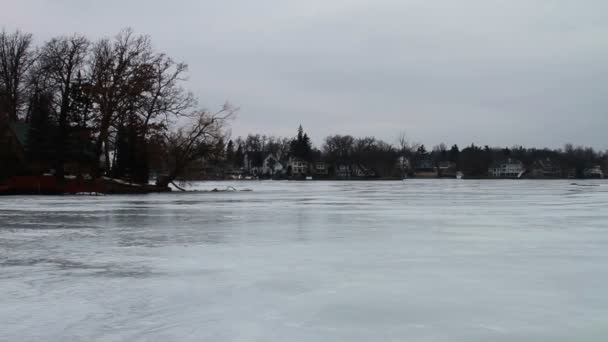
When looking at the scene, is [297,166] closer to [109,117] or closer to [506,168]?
[506,168]

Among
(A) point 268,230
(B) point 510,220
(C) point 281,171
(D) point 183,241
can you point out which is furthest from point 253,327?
(C) point 281,171

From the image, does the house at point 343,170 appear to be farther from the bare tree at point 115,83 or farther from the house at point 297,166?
the bare tree at point 115,83

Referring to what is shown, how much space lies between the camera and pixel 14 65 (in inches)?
2094

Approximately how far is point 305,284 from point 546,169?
172 m

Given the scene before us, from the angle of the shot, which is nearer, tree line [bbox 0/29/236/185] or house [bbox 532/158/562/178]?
tree line [bbox 0/29/236/185]

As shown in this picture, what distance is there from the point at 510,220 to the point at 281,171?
466 feet

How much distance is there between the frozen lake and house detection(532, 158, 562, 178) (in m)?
155

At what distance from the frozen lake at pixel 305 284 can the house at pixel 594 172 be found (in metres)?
148

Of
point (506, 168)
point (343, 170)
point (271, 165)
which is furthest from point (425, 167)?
point (271, 165)

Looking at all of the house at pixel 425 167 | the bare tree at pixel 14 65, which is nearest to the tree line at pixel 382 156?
the house at pixel 425 167

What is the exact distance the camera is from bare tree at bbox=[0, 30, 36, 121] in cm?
5241

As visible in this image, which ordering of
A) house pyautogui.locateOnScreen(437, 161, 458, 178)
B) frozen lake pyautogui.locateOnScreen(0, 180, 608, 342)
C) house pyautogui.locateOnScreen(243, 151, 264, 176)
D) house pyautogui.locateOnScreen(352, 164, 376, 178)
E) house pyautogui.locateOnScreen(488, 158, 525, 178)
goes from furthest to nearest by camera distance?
house pyautogui.locateOnScreen(437, 161, 458, 178) → house pyautogui.locateOnScreen(488, 158, 525, 178) → house pyautogui.locateOnScreen(243, 151, 264, 176) → house pyautogui.locateOnScreen(352, 164, 376, 178) → frozen lake pyautogui.locateOnScreen(0, 180, 608, 342)

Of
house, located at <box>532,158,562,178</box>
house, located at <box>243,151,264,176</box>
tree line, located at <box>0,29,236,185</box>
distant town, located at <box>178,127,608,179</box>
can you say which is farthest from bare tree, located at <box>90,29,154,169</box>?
house, located at <box>532,158,562,178</box>

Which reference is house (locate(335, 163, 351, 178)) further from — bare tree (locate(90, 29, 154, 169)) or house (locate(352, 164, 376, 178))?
bare tree (locate(90, 29, 154, 169))
